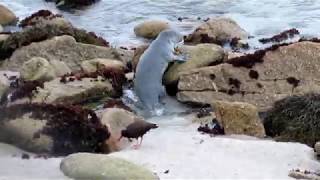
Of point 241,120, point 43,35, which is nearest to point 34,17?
point 43,35

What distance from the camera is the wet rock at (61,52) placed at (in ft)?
39.5

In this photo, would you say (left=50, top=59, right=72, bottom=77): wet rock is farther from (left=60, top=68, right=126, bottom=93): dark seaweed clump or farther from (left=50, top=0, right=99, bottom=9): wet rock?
(left=50, top=0, right=99, bottom=9): wet rock

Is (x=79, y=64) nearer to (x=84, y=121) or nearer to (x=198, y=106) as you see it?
(x=198, y=106)

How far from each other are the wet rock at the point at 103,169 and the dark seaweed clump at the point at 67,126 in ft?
2.95

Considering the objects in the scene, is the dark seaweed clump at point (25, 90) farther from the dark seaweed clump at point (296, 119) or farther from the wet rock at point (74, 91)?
the dark seaweed clump at point (296, 119)

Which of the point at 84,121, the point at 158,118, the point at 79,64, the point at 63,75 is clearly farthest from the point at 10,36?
the point at 84,121

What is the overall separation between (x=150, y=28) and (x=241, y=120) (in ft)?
24.2

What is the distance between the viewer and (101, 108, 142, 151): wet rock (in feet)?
25.7

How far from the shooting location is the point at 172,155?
7.37m

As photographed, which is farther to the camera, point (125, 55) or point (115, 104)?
point (125, 55)

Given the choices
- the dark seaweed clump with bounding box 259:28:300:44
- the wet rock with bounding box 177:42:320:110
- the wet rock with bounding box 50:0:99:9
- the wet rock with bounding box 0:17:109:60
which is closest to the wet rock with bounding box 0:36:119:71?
the wet rock with bounding box 0:17:109:60

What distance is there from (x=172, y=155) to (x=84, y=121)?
1.23 meters

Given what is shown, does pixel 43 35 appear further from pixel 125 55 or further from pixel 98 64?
pixel 98 64

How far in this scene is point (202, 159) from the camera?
724cm
